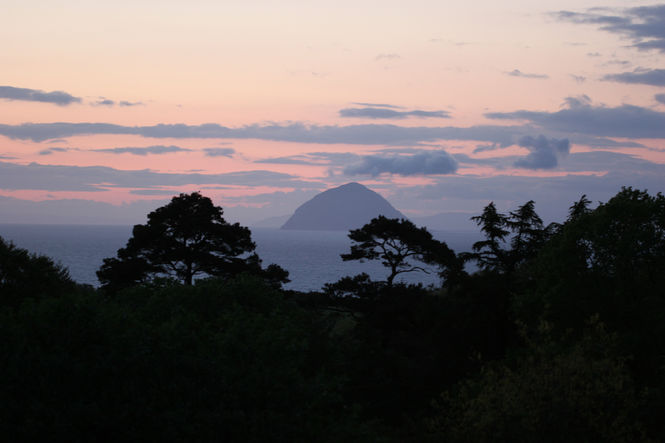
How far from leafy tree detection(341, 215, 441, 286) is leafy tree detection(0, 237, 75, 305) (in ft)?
79.6

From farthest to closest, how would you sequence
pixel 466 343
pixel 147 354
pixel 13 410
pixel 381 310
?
pixel 381 310, pixel 466 343, pixel 147 354, pixel 13 410

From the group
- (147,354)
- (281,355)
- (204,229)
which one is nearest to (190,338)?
(147,354)

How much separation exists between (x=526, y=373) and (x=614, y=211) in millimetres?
15223

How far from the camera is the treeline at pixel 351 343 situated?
62.6ft

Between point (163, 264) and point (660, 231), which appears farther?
point (163, 264)

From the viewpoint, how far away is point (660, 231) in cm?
3562

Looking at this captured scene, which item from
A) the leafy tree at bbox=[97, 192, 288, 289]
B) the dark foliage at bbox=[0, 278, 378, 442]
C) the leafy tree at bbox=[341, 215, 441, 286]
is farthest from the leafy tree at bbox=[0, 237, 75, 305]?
the leafy tree at bbox=[341, 215, 441, 286]

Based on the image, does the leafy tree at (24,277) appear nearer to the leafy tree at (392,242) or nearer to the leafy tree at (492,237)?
the leafy tree at (392,242)

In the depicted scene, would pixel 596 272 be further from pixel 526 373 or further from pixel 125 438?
pixel 125 438

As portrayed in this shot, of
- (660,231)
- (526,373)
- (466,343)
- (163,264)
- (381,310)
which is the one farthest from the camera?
(163,264)

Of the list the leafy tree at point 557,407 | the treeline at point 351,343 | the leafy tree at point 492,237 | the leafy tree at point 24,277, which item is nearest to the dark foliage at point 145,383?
the treeline at point 351,343

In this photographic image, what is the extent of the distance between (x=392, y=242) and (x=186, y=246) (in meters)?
17.4

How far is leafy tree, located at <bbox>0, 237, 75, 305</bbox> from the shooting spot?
122 ft

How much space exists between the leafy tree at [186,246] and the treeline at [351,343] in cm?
16
